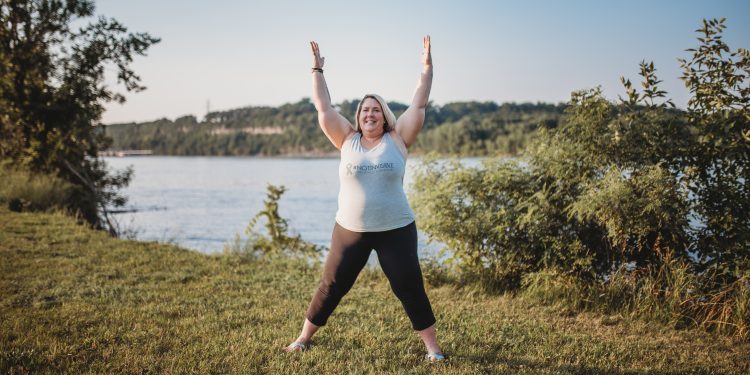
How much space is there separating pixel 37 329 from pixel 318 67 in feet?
11.3

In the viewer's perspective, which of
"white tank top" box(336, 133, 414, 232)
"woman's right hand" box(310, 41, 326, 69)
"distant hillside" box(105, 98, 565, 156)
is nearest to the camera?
"white tank top" box(336, 133, 414, 232)

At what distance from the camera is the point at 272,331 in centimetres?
533

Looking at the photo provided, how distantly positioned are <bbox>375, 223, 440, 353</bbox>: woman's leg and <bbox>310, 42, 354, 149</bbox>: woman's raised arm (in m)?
0.93

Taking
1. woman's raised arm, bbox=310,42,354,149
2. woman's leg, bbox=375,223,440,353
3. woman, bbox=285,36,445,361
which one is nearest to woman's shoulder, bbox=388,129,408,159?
woman, bbox=285,36,445,361

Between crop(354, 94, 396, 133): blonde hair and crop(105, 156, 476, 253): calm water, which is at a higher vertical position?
crop(354, 94, 396, 133): blonde hair

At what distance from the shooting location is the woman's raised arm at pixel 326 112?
15.3ft

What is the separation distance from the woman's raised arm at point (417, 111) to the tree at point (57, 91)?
13167 millimetres

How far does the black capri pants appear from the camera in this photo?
4.40 meters

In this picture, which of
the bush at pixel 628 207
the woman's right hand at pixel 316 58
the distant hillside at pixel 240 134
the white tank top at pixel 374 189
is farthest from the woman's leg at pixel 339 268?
the distant hillside at pixel 240 134

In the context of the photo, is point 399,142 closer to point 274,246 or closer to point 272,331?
point 272,331

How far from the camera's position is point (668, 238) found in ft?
21.2

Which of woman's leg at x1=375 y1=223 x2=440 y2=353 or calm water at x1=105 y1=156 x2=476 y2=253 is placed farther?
calm water at x1=105 y1=156 x2=476 y2=253

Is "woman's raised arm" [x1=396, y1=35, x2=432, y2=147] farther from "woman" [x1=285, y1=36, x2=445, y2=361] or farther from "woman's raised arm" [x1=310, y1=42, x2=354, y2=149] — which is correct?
"woman's raised arm" [x1=310, y1=42, x2=354, y2=149]

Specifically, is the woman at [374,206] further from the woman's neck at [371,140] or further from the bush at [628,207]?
the bush at [628,207]
